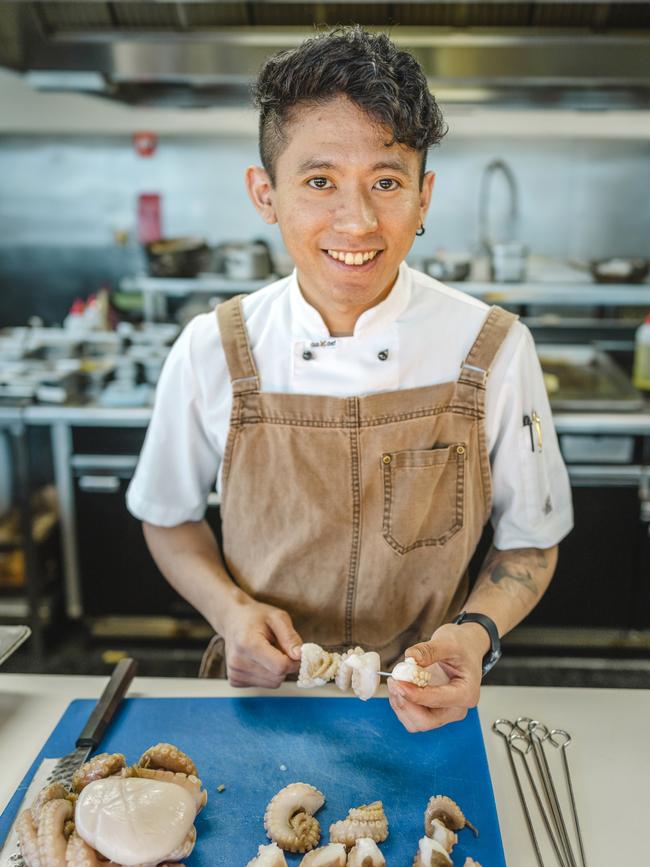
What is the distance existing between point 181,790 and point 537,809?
0.45 metres

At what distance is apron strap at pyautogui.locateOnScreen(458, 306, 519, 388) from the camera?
1.46 m

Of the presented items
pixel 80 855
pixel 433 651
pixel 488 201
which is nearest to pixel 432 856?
pixel 433 651

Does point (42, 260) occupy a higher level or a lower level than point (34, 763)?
higher

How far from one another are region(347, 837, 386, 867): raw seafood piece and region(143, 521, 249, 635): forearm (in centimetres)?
50

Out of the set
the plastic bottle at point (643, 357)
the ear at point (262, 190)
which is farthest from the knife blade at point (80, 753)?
the plastic bottle at point (643, 357)

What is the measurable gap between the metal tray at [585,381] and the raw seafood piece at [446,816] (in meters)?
2.08

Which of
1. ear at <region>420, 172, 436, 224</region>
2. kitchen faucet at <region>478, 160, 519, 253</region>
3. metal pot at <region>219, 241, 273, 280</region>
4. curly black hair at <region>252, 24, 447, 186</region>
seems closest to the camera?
curly black hair at <region>252, 24, 447, 186</region>

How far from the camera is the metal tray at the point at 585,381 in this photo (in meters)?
2.98

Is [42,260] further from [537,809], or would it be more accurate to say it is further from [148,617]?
[537,809]

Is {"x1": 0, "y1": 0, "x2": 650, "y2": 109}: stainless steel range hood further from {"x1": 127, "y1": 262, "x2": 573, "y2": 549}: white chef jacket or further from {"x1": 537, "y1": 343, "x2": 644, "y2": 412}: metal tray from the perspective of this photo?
{"x1": 127, "y1": 262, "x2": 573, "y2": 549}: white chef jacket

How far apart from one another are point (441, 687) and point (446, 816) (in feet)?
0.54

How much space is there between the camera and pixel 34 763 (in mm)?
1159

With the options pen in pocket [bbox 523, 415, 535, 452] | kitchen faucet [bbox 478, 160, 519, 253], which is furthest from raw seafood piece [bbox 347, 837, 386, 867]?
kitchen faucet [bbox 478, 160, 519, 253]

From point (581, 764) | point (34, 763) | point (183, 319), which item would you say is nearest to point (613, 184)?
point (183, 319)
